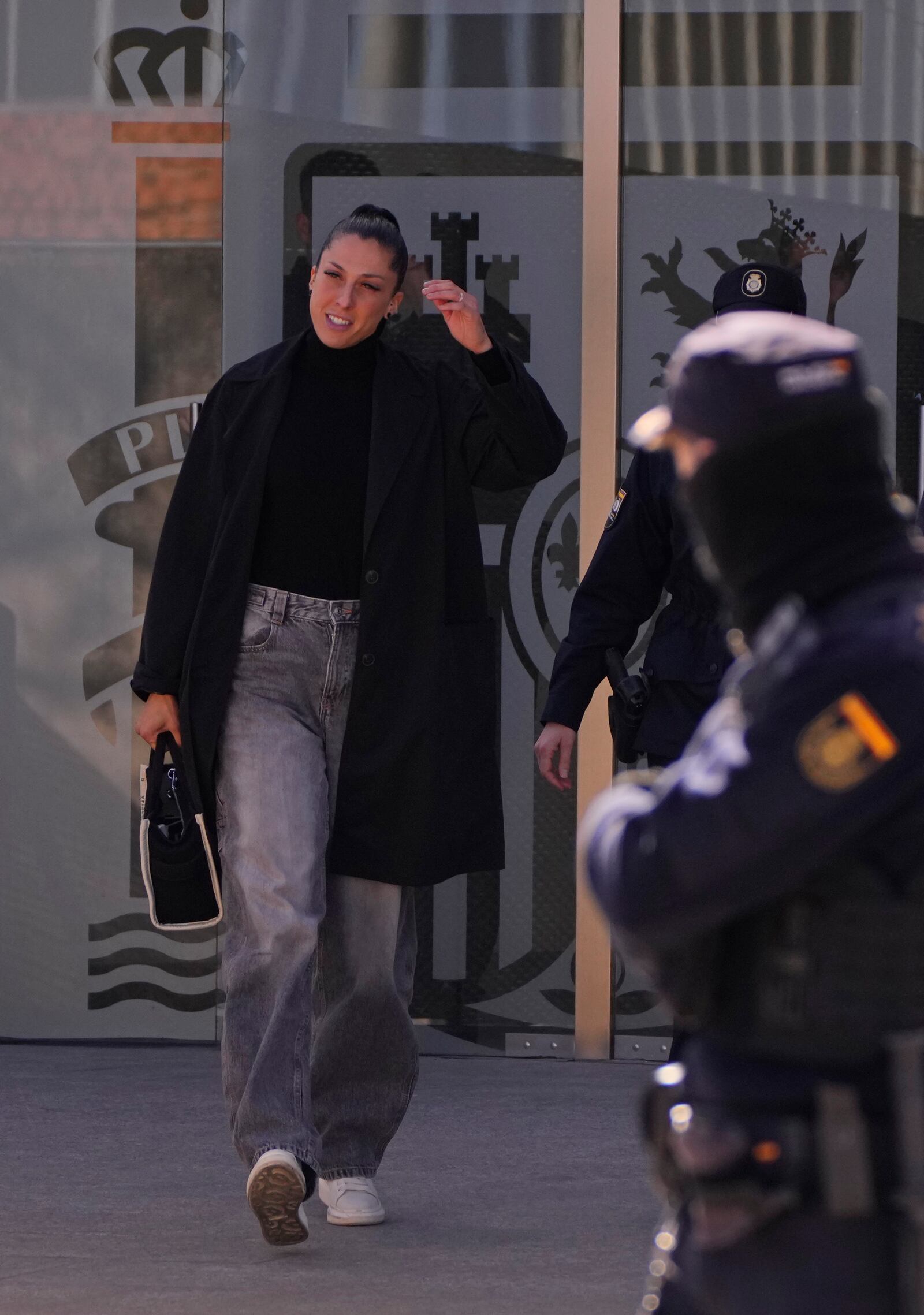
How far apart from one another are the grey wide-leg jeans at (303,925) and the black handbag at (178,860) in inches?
2.5

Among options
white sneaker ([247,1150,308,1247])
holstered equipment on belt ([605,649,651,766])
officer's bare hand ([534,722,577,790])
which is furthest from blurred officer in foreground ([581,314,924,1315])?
officer's bare hand ([534,722,577,790])

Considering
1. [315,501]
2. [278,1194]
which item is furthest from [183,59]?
[278,1194]

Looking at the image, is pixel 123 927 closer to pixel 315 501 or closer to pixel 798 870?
pixel 315 501

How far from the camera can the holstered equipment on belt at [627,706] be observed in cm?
413

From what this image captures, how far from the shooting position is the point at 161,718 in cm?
421

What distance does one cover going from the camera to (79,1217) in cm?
420

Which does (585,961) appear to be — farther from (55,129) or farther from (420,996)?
(55,129)

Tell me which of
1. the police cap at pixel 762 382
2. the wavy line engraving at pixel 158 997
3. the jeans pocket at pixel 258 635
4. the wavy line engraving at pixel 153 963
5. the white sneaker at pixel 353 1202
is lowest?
the wavy line engraving at pixel 158 997

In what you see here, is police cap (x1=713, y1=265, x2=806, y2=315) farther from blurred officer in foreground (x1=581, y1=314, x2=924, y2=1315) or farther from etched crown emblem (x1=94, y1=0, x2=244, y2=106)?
Result: etched crown emblem (x1=94, y1=0, x2=244, y2=106)

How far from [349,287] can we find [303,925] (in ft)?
4.15

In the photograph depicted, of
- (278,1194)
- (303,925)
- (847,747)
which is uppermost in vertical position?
(847,747)

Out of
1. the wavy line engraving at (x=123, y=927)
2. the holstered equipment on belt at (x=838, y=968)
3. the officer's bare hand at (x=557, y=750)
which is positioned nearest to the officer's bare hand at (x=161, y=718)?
the officer's bare hand at (x=557, y=750)

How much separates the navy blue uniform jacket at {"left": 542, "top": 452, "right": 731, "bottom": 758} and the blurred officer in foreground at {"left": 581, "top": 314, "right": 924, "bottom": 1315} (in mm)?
2200

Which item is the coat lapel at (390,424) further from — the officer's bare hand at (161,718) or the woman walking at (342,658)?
the officer's bare hand at (161,718)
